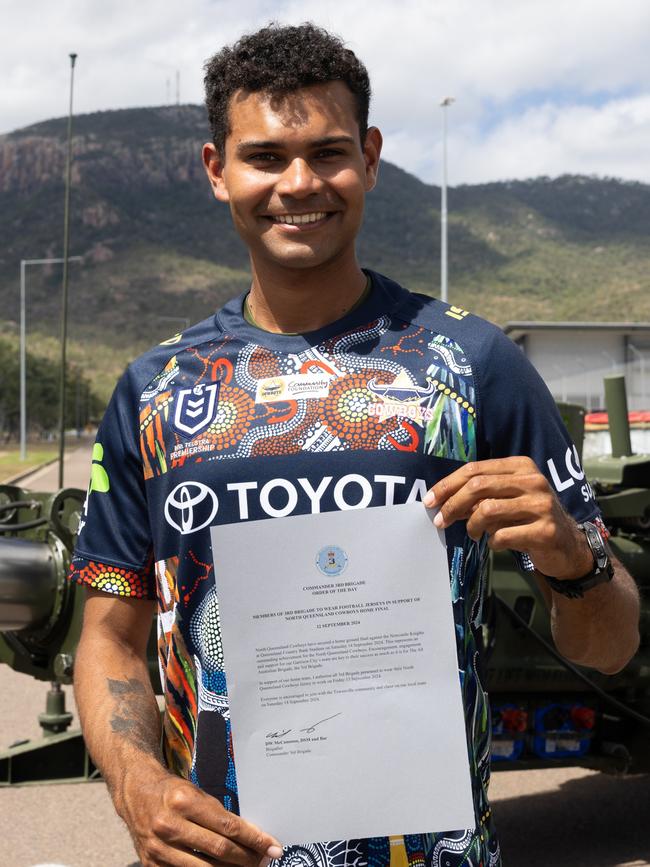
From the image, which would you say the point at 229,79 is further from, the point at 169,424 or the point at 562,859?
the point at 562,859

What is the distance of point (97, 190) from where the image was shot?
138125mm

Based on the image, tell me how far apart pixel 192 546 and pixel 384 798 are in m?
0.51

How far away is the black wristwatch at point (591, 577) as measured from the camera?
2021 mm

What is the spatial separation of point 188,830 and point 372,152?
128 cm

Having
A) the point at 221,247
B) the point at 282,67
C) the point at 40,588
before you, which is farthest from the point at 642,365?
the point at 221,247

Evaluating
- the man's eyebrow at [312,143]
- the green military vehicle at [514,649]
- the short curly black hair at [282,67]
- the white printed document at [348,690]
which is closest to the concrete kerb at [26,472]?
the green military vehicle at [514,649]

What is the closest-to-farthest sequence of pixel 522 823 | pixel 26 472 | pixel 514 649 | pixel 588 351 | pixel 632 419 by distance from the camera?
pixel 514 649 < pixel 522 823 < pixel 632 419 < pixel 26 472 < pixel 588 351

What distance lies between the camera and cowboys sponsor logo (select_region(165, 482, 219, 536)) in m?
2.11

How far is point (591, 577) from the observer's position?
2.02m

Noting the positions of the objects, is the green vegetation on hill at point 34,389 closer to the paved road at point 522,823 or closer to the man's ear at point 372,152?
the paved road at point 522,823

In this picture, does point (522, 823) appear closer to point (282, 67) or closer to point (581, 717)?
point (581, 717)

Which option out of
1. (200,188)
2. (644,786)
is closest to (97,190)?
(200,188)

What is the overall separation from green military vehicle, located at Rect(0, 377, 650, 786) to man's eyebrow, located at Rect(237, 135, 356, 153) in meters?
3.32

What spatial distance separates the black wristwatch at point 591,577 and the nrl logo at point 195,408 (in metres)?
0.62
